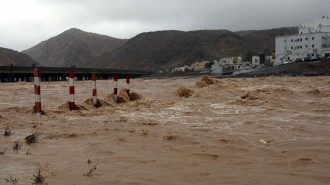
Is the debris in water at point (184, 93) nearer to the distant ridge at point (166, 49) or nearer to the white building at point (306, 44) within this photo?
the white building at point (306, 44)

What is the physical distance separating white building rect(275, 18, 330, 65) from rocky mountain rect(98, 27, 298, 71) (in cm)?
5263

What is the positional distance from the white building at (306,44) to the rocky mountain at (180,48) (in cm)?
5263

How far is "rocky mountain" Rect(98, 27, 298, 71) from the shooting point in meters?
133

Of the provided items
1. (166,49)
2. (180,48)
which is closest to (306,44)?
(180,48)

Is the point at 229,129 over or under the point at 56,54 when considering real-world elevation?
under

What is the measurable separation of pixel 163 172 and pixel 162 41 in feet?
528

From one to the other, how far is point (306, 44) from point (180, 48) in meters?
81.5

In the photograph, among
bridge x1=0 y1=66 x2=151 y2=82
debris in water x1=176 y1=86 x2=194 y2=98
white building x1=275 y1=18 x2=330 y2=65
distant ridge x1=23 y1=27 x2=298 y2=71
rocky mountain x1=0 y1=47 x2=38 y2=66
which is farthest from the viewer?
distant ridge x1=23 y1=27 x2=298 y2=71

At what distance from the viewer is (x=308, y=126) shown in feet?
16.7

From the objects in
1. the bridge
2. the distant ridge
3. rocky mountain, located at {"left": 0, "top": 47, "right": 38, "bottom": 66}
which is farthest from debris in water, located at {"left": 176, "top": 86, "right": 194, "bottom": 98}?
the distant ridge

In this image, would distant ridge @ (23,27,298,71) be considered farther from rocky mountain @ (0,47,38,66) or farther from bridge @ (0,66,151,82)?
bridge @ (0,66,151,82)

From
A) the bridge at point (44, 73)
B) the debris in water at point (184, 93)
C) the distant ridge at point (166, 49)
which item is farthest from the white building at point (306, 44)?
the debris in water at point (184, 93)

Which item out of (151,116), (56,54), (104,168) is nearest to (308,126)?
(151,116)

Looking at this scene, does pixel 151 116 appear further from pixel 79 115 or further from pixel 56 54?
pixel 56 54
